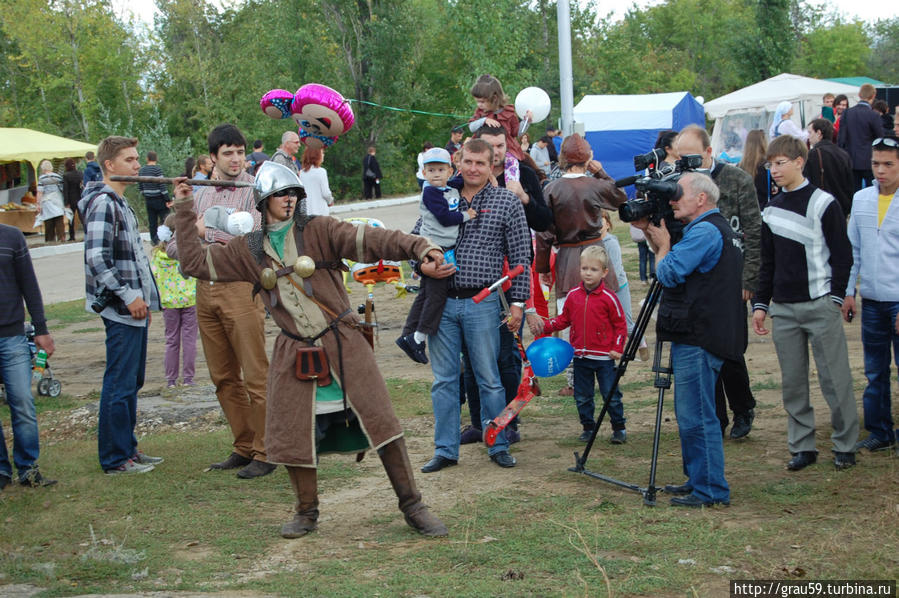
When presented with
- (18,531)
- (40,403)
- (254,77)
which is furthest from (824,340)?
(254,77)

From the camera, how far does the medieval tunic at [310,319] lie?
205 inches

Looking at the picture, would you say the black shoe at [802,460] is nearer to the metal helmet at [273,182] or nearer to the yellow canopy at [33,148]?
the metal helmet at [273,182]

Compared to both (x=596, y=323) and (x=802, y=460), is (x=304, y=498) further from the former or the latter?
(x=802, y=460)

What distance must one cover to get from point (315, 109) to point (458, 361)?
2.98 meters

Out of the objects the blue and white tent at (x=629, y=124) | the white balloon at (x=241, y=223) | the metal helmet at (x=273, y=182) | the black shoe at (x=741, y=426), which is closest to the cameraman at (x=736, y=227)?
the black shoe at (x=741, y=426)

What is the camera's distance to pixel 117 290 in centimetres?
645

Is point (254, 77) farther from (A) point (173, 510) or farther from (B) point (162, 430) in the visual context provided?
(A) point (173, 510)

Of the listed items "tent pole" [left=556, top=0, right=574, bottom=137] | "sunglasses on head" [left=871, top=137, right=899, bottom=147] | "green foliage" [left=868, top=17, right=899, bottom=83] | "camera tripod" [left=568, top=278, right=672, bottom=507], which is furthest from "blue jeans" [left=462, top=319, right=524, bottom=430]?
"green foliage" [left=868, top=17, right=899, bottom=83]

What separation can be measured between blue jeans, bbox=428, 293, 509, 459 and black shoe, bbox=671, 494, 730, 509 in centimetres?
147

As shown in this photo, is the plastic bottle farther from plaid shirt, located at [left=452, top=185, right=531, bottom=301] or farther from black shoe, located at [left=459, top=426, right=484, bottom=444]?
plaid shirt, located at [left=452, top=185, right=531, bottom=301]

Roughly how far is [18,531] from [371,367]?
2.32 meters

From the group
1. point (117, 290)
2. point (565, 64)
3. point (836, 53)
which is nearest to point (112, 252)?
point (117, 290)

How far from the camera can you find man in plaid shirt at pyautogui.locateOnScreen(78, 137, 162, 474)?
6.50 m

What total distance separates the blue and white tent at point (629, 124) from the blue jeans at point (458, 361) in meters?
20.0
